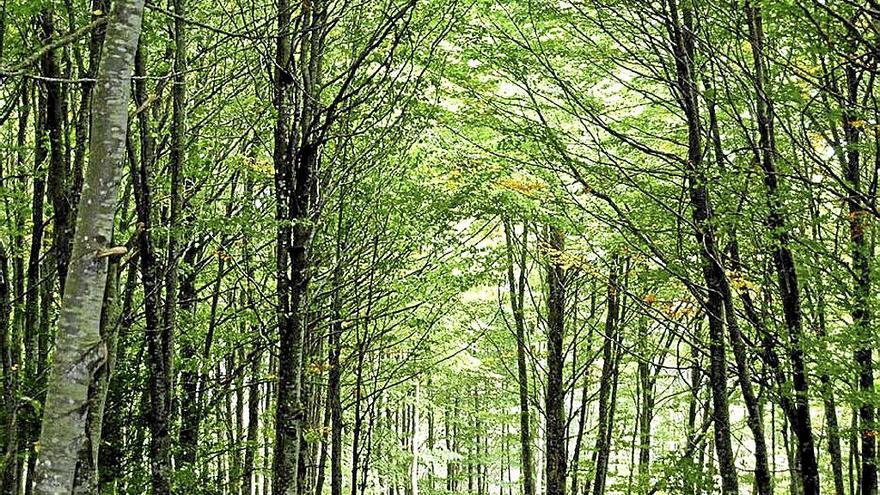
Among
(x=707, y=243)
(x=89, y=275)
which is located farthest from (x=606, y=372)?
(x=89, y=275)

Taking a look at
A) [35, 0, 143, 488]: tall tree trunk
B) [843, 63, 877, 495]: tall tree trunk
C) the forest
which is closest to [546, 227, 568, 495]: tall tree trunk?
the forest

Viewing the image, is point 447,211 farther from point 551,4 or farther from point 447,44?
point 551,4

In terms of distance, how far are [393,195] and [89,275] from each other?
623 cm

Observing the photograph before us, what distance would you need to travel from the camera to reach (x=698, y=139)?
20.1 ft

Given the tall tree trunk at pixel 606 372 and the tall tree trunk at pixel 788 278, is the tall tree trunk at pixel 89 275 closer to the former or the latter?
the tall tree trunk at pixel 788 278

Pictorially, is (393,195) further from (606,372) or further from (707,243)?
(606,372)

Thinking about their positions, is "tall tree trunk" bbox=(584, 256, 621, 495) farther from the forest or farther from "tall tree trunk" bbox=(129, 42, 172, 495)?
"tall tree trunk" bbox=(129, 42, 172, 495)

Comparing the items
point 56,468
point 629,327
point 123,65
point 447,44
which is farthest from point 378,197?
point 629,327

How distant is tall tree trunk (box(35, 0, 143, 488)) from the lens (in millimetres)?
2842

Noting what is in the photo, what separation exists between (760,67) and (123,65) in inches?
168

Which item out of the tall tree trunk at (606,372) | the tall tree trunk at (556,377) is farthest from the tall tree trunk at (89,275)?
the tall tree trunk at (606,372)

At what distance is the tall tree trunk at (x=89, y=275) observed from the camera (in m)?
2.84

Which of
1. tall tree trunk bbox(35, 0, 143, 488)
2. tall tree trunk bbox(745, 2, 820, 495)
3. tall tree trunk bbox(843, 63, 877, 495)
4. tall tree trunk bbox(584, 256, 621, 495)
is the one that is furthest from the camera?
tall tree trunk bbox(584, 256, 621, 495)

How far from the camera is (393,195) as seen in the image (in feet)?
29.7
